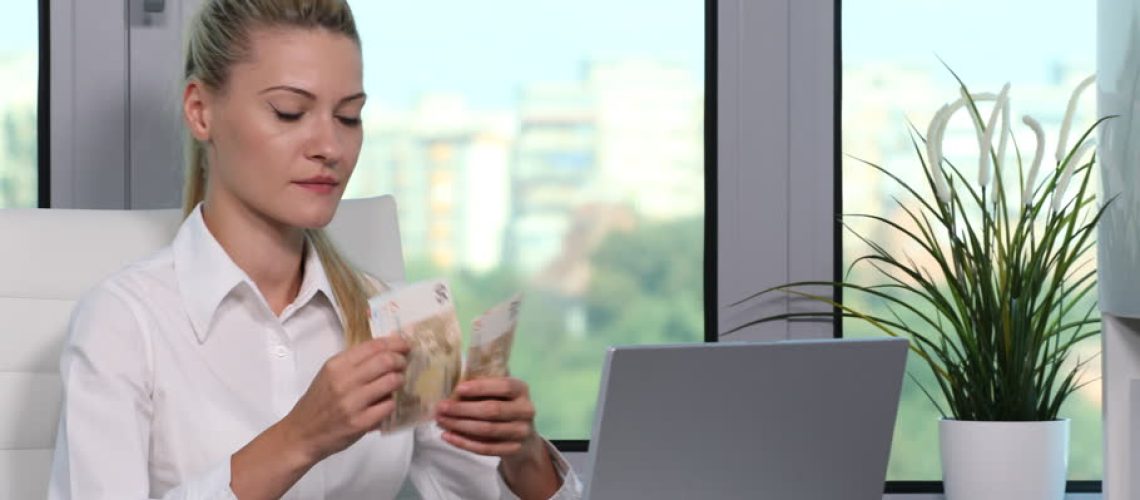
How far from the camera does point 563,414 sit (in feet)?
8.81

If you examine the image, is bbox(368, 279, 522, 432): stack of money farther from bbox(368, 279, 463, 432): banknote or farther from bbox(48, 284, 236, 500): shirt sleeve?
bbox(48, 284, 236, 500): shirt sleeve

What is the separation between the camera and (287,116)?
1.53 m

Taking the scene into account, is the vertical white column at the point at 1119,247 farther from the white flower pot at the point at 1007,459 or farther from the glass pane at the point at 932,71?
the glass pane at the point at 932,71

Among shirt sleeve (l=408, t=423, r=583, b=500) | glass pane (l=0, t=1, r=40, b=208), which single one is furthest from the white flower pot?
glass pane (l=0, t=1, r=40, b=208)

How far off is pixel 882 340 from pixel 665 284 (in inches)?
55.3

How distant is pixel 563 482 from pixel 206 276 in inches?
17.3

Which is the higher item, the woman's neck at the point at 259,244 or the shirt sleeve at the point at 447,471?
the woman's neck at the point at 259,244

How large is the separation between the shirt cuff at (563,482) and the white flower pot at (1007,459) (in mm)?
947

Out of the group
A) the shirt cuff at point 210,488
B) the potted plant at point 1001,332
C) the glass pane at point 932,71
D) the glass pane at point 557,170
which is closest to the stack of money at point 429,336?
the shirt cuff at point 210,488

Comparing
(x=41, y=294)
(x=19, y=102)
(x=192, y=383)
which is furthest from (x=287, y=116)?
(x=19, y=102)

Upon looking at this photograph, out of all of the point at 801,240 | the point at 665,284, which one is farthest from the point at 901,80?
the point at 665,284

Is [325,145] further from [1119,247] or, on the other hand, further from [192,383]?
[1119,247]

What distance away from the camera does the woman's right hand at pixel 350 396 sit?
1.26 m

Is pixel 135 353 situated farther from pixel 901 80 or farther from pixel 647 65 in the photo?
pixel 901 80
